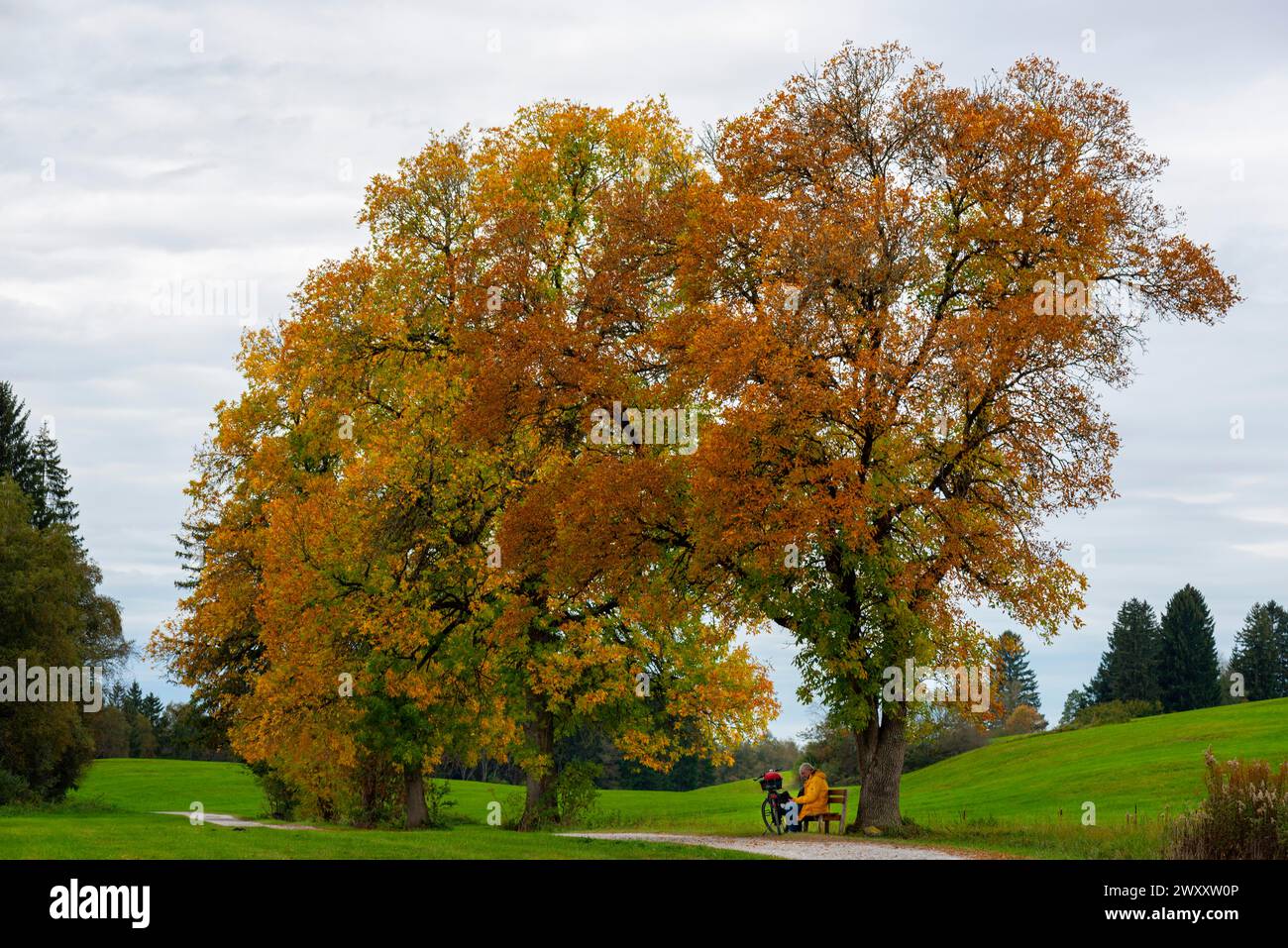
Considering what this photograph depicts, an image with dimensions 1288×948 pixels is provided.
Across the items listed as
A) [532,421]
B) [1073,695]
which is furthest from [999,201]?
[1073,695]

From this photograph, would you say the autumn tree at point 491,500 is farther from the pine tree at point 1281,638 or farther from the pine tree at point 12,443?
the pine tree at point 1281,638

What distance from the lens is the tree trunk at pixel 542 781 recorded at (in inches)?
1278

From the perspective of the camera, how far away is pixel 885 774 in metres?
27.0

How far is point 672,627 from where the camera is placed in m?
32.2

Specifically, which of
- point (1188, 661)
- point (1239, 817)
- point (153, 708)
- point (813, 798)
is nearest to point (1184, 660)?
point (1188, 661)

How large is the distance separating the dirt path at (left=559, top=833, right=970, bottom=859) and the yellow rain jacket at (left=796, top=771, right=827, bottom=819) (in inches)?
60.7

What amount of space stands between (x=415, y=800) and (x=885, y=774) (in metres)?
15.0

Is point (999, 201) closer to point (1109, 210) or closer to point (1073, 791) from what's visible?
point (1109, 210)

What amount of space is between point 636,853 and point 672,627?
12863 millimetres

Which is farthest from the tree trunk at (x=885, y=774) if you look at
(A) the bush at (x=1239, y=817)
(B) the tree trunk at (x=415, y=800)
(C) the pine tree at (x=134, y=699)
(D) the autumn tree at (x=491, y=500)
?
(C) the pine tree at (x=134, y=699)

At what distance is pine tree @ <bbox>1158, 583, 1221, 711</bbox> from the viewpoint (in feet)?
300

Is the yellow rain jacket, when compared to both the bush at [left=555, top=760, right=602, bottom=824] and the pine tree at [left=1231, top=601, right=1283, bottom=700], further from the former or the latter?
the pine tree at [left=1231, top=601, right=1283, bottom=700]

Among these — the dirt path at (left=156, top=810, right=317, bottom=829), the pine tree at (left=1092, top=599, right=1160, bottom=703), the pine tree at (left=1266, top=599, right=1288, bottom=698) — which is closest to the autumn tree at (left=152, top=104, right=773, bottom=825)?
the dirt path at (left=156, top=810, right=317, bottom=829)

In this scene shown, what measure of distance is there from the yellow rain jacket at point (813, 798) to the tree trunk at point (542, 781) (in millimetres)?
8602
